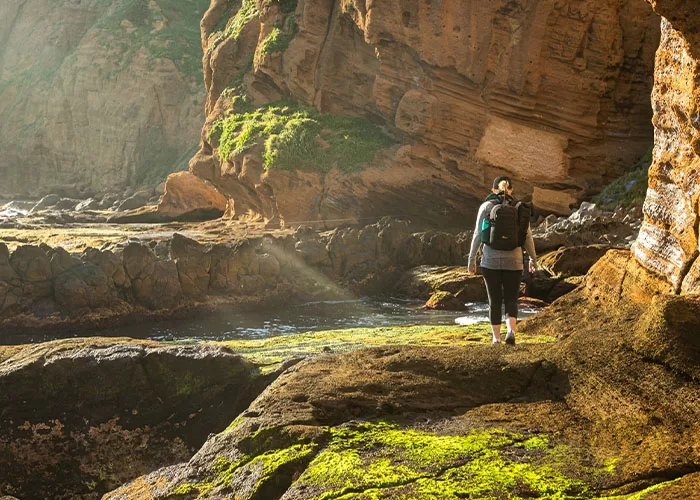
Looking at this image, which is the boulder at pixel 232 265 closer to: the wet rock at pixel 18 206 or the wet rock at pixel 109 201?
the wet rock at pixel 109 201

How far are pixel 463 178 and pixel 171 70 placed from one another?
130 feet

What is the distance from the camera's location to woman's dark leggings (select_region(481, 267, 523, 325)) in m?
7.73

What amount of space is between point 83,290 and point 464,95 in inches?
582

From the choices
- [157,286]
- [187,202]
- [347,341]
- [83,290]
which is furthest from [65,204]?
[347,341]

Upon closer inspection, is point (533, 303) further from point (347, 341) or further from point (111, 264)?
point (111, 264)

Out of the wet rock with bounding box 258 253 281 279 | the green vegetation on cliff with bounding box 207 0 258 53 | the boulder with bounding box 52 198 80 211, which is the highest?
the green vegetation on cliff with bounding box 207 0 258 53

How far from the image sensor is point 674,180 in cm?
842

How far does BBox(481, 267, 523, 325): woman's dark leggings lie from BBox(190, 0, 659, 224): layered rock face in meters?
18.0

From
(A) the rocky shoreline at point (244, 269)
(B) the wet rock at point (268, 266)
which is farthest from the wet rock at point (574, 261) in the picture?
(B) the wet rock at point (268, 266)

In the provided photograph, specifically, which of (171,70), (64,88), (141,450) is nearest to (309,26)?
(141,450)

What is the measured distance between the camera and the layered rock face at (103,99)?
58906mm

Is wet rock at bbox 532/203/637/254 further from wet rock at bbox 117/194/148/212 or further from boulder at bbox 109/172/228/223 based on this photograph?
wet rock at bbox 117/194/148/212

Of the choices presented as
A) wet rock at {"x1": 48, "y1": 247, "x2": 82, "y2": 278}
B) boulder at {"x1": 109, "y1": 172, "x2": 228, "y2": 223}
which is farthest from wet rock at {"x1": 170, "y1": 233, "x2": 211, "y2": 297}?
boulder at {"x1": 109, "y1": 172, "x2": 228, "y2": 223}

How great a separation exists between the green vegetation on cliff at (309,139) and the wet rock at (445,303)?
33.8 feet
